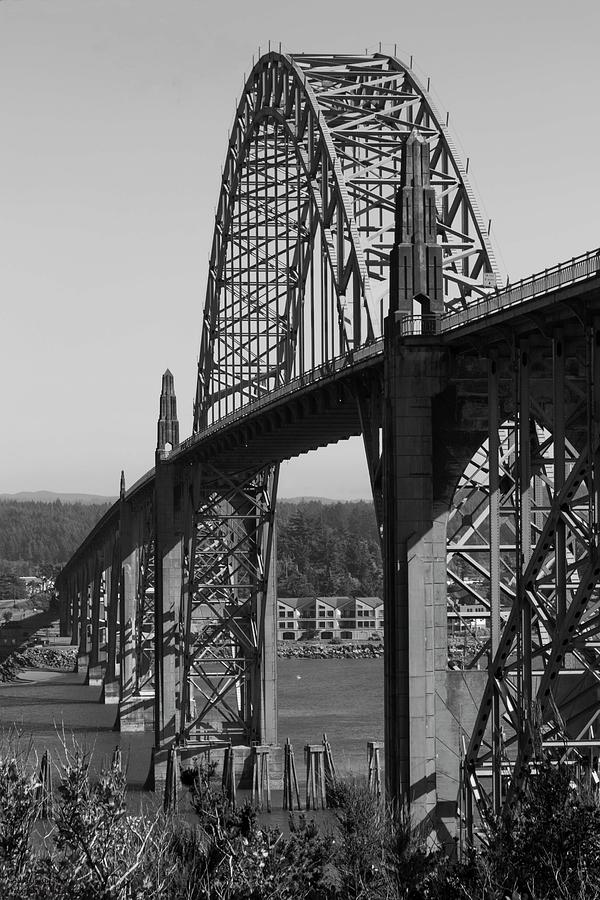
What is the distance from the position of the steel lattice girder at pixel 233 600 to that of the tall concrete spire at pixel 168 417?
241 inches

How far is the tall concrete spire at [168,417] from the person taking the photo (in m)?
78.6

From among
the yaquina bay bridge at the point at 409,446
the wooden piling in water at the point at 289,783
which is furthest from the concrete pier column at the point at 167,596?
the wooden piling in water at the point at 289,783

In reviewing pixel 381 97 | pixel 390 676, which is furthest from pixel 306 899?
pixel 381 97

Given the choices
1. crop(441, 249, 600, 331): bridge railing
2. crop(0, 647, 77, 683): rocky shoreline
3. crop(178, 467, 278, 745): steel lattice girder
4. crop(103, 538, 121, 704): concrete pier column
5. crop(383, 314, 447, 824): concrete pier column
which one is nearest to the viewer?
crop(441, 249, 600, 331): bridge railing

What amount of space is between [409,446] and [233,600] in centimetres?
3482

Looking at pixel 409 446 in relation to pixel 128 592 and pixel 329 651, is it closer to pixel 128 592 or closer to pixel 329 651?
pixel 128 592

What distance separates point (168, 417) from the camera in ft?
265

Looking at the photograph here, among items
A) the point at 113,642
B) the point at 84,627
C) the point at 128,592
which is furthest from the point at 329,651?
the point at 128,592

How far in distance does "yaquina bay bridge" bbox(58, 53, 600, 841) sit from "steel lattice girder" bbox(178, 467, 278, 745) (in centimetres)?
13

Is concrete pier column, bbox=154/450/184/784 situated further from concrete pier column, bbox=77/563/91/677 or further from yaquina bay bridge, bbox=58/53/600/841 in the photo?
concrete pier column, bbox=77/563/91/677

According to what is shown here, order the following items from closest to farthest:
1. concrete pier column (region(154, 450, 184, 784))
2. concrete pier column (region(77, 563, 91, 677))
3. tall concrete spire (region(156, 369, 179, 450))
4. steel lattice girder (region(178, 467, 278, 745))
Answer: steel lattice girder (region(178, 467, 278, 745)) < concrete pier column (region(154, 450, 184, 784)) < tall concrete spire (region(156, 369, 179, 450)) < concrete pier column (region(77, 563, 91, 677))

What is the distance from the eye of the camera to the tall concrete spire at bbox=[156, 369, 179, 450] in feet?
258

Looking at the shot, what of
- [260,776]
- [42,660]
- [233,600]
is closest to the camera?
[260,776]

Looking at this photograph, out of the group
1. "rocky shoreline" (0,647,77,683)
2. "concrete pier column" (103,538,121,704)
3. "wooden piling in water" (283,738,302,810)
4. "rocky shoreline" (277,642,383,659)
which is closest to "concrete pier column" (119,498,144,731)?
"concrete pier column" (103,538,121,704)
